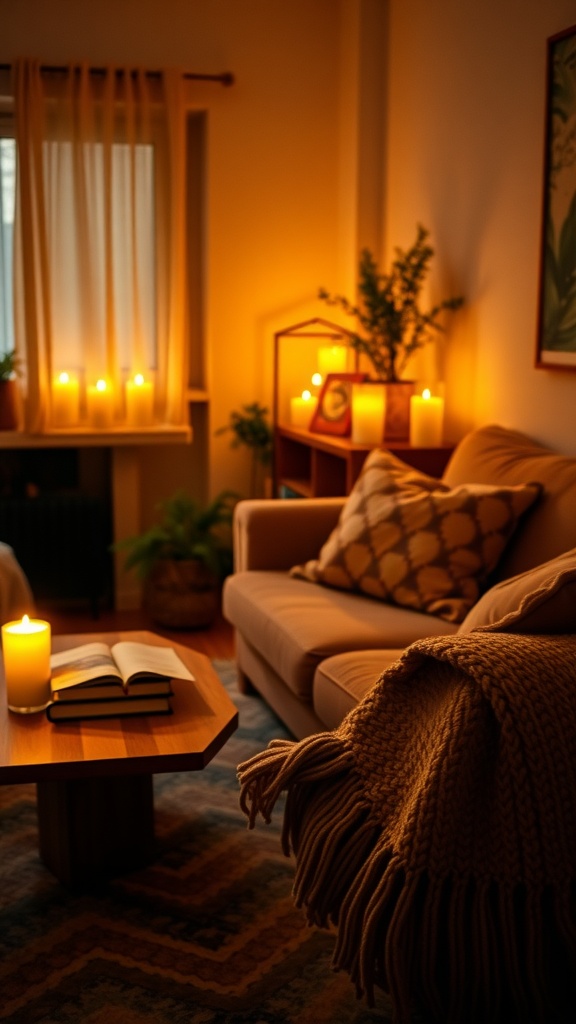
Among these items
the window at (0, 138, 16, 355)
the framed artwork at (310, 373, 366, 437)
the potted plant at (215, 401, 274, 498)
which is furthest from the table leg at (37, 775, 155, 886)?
the window at (0, 138, 16, 355)

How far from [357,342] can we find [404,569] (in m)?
1.20

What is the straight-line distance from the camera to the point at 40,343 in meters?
4.16

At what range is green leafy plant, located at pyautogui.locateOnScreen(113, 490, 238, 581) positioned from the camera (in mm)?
4160

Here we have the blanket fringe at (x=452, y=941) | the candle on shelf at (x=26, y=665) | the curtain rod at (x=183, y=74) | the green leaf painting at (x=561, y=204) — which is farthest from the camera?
the curtain rod at (x=183, y=74)

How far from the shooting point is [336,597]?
9.23 ft

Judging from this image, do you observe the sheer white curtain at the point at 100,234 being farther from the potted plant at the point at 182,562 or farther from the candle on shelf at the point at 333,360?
the candle on shelf at the point at 333,360

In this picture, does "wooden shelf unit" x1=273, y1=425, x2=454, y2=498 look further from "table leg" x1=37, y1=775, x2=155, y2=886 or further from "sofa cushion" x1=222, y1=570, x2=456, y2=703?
"table leg" x1=37, y1=775, x2=155, y2=886

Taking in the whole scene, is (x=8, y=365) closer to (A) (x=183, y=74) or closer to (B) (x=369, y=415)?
(A) (x=183, y=74)

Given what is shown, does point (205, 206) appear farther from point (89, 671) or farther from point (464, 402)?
point (89, 671)

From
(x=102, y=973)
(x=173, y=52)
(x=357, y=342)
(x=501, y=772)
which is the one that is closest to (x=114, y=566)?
(x=357, y=342)

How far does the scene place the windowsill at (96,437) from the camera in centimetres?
416

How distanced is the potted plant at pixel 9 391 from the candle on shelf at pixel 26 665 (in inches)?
84.5

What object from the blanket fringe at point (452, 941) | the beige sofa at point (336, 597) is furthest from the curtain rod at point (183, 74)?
the blanket fringe at point (452, 941)

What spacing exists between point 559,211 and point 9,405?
2.21 metres
